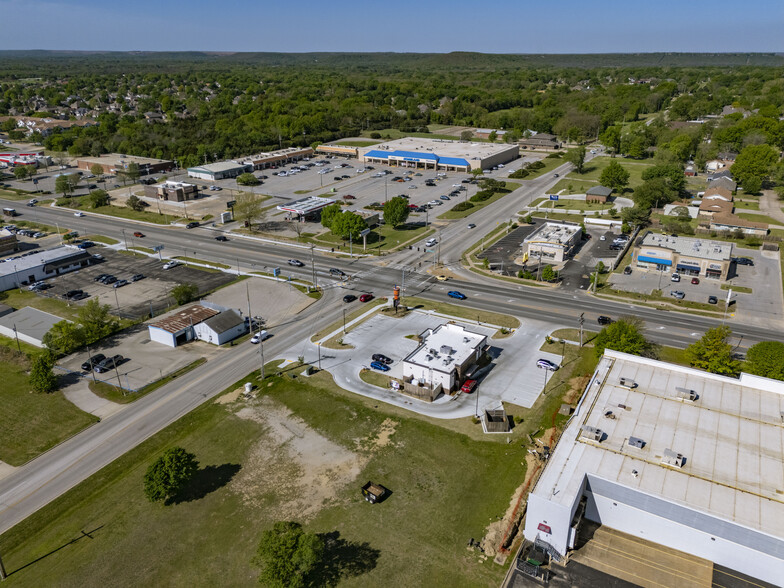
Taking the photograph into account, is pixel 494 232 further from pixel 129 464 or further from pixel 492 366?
pixel 129 464

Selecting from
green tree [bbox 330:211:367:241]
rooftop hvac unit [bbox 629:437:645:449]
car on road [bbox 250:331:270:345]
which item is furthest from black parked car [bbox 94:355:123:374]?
rooftop hvac unit [bbox 629:437:645:449]

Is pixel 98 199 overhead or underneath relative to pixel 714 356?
underneath

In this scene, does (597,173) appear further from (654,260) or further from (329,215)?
(329,215)

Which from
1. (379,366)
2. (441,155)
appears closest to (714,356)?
(379,366)

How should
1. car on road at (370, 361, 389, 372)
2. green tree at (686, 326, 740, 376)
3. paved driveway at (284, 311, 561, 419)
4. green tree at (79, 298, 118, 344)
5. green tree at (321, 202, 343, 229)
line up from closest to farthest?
paved driveway at (284, 311, 561, 419), green tree at (686, 326, 740, 376), car on road at (370, 361, 389, 372), green tree at (79, 298, 118, 344), green tree at (321, 202, 343, 229)

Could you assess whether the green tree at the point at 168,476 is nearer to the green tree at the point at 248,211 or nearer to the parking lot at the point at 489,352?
the parking lot at the point at 489,352

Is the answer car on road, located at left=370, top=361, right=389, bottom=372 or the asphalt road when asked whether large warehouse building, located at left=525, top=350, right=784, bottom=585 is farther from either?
car on road, located at left=370, top=361, right=389, bottom=372
